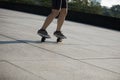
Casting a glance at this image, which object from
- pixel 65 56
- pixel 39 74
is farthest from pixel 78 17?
pixel 39 74

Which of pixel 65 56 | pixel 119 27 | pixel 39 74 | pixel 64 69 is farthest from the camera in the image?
pixel 119 27

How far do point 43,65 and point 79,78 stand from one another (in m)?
0.56

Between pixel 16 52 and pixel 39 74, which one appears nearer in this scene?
pixel 39 74

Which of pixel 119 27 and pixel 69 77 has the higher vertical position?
pixel 69 77

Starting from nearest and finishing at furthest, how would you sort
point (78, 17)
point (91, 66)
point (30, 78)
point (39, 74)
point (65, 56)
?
1. point (30, 78)
2. point (39, 74)
3. point (91, 66)
4. point (65, 56)
5. point (78, 17)

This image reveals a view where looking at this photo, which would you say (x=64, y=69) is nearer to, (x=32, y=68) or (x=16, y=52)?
(x=32, y=68)

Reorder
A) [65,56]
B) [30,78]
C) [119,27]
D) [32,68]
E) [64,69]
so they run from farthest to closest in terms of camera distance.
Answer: [119,27] → [65,56] → [64,69] → [32,68] → [30,78]

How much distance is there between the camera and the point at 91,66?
158 inches

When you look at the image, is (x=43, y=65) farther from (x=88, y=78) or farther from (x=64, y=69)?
(x=88, y=78)

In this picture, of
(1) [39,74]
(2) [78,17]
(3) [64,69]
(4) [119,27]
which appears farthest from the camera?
(2) [78,17]

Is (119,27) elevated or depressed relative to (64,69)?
depressed

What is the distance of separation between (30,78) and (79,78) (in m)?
0.61

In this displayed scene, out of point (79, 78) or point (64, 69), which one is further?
point (64, 69)

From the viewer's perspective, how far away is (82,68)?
12.4ft
